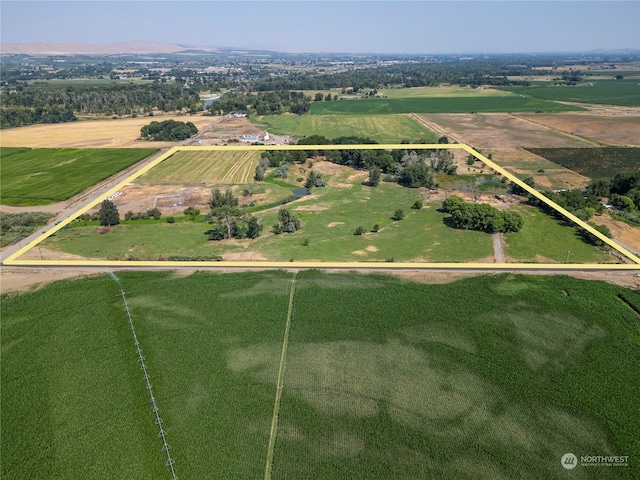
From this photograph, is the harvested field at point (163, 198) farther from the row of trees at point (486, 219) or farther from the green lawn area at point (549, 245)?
the green lawn area at point (549, 245)

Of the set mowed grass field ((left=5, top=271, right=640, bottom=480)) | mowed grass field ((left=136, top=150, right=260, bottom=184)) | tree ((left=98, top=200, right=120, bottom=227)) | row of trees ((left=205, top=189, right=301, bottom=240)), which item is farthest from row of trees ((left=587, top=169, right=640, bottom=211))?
tree ((left=98, top=200, right=120, bottom=227))

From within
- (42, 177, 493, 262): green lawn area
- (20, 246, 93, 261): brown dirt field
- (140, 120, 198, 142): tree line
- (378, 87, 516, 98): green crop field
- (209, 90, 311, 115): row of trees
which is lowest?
(20, 246, 93, 261): brown dirt field

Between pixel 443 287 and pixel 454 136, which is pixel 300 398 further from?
pixel 454 136

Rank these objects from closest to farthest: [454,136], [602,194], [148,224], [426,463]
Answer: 1. [426,463]
2. [148,224]
3. [602,194]
4. [454,136]

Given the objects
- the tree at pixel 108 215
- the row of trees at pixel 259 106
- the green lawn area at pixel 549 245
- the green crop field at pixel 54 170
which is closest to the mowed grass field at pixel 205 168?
the green crop field at pixel 54 170

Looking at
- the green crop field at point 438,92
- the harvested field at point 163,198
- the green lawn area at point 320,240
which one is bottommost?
the green lawn area at point 320,240

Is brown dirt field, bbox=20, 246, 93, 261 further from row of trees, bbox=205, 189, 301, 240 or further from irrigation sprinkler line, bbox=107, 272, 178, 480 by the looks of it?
row of trees, bbox=205, 189, 301, 240

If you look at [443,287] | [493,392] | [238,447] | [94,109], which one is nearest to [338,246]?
[443,287]
